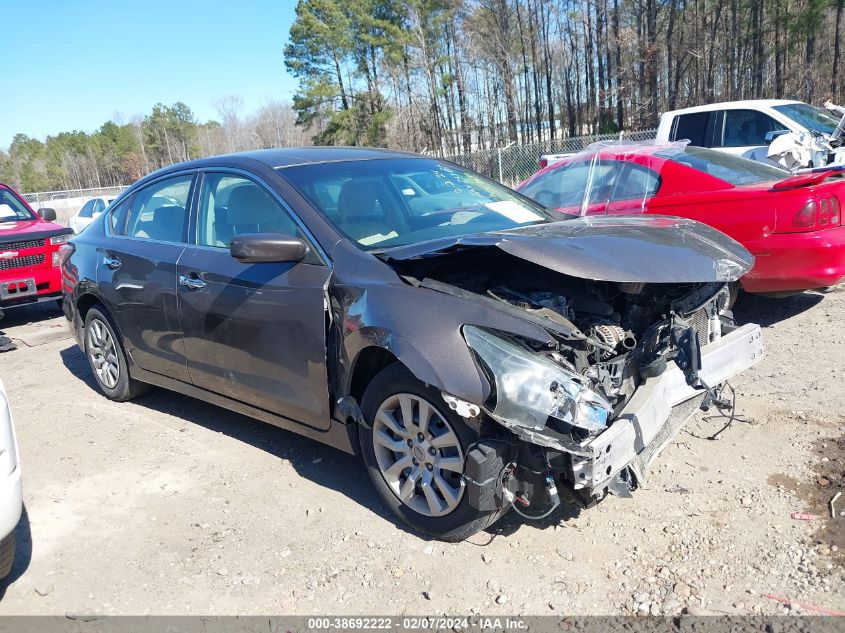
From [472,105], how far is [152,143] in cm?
5198

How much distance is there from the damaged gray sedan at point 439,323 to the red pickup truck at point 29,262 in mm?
5036

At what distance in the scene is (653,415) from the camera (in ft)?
9.51

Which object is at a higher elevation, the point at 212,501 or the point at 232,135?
the point at 232,135

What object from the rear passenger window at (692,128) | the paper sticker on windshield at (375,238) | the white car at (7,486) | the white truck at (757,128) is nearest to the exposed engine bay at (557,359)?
the paper sticker on windshield at (375,238)

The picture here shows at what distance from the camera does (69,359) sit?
6.89m

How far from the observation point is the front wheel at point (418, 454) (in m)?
2.92

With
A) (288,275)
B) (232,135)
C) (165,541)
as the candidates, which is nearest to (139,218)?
(288,275)

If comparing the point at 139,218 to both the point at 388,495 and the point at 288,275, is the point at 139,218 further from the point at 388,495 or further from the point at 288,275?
the point at 388,495

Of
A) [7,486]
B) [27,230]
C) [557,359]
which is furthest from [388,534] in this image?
[27,230]

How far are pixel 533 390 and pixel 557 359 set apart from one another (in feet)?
0.82

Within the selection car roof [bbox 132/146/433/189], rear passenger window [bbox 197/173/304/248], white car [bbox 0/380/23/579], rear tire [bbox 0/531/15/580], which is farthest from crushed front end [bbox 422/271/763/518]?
rear tire [bbox 0/531/15/580]

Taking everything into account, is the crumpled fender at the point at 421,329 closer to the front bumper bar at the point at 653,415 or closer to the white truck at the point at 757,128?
the front bumper bar at the point at 653,415

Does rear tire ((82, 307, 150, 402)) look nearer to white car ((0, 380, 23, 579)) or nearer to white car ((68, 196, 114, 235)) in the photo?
white car ((0, 380, 23, 579))

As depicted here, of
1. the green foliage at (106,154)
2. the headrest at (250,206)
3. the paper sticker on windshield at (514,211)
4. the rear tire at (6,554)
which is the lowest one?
the rear tire at (6,554)
